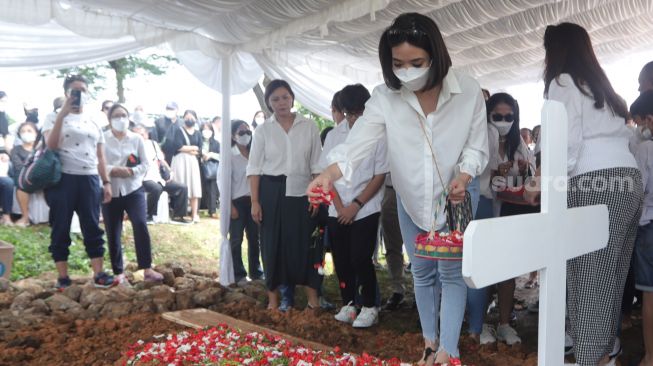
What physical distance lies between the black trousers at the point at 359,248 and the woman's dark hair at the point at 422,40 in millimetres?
1808

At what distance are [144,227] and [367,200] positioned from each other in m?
2.50

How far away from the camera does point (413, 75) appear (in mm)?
2293

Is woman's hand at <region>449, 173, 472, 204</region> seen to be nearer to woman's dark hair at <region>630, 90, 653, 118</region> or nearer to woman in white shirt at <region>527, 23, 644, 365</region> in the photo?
woman in white shirt at <region>527, 23, 644, 365</region>

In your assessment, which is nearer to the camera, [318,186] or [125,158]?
[318,186]

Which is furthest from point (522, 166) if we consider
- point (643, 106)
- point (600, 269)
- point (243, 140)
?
point (243, 140)

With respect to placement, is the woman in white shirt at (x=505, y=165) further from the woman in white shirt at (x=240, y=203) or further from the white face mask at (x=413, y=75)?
the woman in white shirt at (x=240, y=203)

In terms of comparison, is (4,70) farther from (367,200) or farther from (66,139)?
(367,200)

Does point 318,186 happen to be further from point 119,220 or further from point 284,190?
point 119,220

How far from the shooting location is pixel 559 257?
162cm

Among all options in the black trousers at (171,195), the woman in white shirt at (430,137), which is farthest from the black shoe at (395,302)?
the black trousers at (171,195)

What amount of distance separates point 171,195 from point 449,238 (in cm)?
783

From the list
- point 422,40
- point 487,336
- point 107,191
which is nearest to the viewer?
point 422,40

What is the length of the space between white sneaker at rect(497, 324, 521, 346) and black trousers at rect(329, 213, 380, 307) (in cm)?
92

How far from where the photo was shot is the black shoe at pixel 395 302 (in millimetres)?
4664
